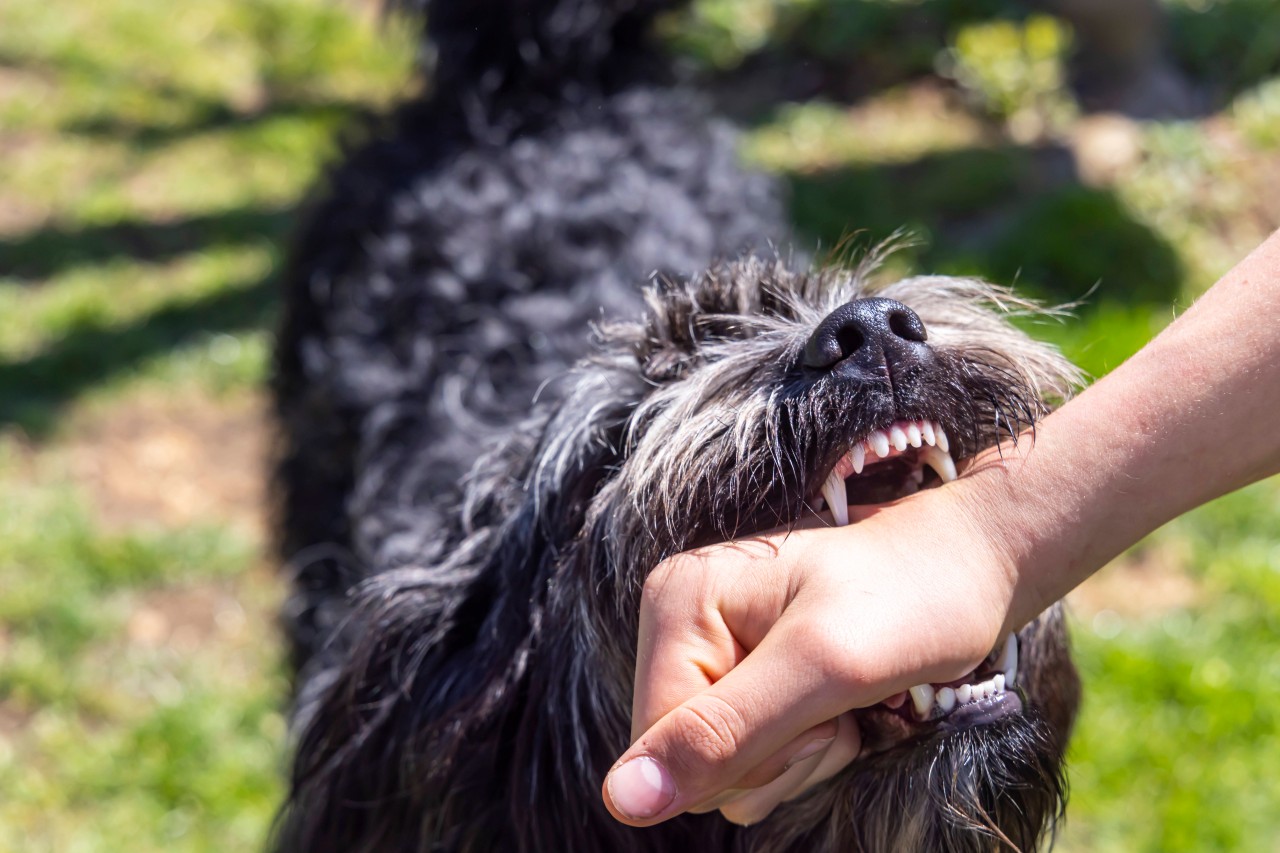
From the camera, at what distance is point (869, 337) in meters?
1.33

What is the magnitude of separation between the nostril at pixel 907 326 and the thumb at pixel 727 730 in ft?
1.37

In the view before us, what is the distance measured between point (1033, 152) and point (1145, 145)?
1.50 ft

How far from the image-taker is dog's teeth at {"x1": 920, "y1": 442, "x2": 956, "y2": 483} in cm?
135

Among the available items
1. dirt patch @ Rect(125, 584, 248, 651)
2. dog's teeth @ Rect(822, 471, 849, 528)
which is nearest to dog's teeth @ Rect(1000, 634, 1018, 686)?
dog's teeth @ Rect(822, 471, 849, 528)

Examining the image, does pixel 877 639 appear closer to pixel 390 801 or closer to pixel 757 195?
pixel 390 801

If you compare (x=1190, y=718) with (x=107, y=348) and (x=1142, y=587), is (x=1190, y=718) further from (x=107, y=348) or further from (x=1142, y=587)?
(x=107, y=348)

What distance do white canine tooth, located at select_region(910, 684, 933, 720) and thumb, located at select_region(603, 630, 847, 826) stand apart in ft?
0.75

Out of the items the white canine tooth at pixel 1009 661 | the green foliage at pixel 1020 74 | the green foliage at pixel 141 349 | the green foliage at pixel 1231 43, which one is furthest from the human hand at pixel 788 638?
the green foliage at pixel 1231 43

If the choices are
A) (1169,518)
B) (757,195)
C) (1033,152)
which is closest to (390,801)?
(1169,518)

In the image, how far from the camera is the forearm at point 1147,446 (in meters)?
1.17

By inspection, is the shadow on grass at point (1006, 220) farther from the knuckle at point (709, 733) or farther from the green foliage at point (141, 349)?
the knuckle at point (709, 733)

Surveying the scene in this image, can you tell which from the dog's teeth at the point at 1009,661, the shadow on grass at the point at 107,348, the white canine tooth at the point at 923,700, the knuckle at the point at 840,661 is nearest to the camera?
the knuckle at the point at 840,661

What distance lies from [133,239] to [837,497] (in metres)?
5.00

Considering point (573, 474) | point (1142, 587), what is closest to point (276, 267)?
point (1142, 587)
